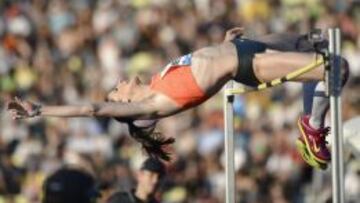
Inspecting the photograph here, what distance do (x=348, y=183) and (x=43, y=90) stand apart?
13.5 feet

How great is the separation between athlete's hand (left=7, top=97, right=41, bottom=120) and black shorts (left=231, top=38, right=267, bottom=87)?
1278mm

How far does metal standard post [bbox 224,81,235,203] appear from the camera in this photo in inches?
394

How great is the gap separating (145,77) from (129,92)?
8.71 metres

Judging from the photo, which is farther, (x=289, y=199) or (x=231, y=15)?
(x=231, y=15)

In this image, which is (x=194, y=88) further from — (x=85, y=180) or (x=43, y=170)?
(x=43, y=170)

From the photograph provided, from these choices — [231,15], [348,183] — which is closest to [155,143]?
[348,183]

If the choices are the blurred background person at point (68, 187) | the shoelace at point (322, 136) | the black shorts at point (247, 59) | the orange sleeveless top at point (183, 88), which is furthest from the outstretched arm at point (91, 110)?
the shoelace at point (322, 136)

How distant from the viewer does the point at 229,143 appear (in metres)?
10.1

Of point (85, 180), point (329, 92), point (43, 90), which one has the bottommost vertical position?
point (85, 180)

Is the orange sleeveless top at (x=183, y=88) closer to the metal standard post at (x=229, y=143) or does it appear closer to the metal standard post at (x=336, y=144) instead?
the metal standard post at (x=229, y=143)

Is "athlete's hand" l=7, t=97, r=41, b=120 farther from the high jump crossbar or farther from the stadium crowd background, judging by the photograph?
the stadium crowd background

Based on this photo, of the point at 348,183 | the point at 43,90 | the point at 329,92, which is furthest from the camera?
the point at 43,90

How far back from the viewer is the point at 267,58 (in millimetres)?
9477

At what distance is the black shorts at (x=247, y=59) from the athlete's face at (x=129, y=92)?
61 centimetres
